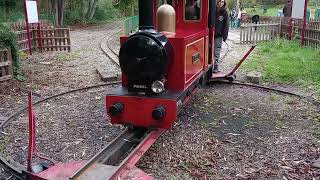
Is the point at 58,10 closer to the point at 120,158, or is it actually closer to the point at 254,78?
the point at 254,78

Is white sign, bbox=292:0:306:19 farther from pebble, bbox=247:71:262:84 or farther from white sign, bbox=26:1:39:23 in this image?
white sign, bbox=26:1:39:23

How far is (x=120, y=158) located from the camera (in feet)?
15.1

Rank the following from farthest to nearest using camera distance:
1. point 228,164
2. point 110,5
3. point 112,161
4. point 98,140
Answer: point 110,5
point 98,140
point 228,164
point 112,161

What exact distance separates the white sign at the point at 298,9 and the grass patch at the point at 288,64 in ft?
3.70

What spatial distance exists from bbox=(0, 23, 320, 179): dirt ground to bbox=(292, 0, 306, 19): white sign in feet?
24.6

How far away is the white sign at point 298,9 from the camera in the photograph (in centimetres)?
1423

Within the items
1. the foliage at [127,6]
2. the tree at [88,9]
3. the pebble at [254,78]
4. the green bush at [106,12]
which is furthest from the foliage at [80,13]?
the pebble at [254,78]

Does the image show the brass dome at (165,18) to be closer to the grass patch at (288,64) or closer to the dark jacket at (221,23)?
the dark jacket at (221,23)

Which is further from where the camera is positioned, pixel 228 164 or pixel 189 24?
pixel 189 24

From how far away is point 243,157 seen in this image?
498cm

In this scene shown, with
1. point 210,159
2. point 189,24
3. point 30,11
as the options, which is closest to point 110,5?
point 30,11

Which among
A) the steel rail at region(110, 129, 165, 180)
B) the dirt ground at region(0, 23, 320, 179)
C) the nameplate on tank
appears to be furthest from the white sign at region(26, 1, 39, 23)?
the steel rail at region(110, 129, 165, 180)

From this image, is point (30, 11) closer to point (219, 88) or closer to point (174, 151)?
point (219, 88)

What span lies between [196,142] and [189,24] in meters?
2.30
